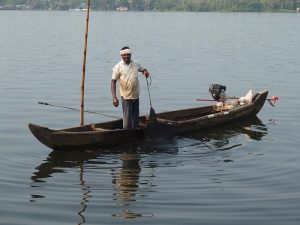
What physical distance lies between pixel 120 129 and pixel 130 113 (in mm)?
480

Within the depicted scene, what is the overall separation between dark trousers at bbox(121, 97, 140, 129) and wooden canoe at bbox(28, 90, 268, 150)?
212 mm

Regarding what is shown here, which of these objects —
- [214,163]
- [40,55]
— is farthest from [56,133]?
[40,55]

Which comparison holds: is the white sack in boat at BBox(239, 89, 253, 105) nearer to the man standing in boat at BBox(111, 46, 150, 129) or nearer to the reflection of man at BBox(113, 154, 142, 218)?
the man standing in boat at BBox(111, 46, 150, 129)

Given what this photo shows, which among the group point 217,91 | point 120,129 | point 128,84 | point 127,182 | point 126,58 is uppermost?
point 126,58

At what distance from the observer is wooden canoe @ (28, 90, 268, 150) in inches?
551

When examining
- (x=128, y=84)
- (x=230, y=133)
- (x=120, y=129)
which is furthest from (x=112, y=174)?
(x=230, y=133)

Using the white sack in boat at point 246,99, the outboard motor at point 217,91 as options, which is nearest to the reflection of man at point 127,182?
the outboard motor at point 217,91

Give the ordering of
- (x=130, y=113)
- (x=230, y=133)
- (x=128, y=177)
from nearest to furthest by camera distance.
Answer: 1. (x=128, y=177)
2. (x=130, y=113)
3. (x=230, y=133)

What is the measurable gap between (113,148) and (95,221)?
4.88m

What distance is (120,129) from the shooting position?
15156 mm

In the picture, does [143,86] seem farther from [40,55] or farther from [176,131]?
[40,55]

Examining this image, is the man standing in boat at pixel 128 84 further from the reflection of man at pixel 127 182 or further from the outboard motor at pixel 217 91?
the outboard motor at pixel 217 91

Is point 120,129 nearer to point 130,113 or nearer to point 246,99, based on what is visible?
point 130,113

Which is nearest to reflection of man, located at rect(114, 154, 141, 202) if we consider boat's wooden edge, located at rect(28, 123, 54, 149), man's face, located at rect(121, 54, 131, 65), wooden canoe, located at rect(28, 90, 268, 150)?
wooden canoe, located at rect(28, 90, 268, 150)
